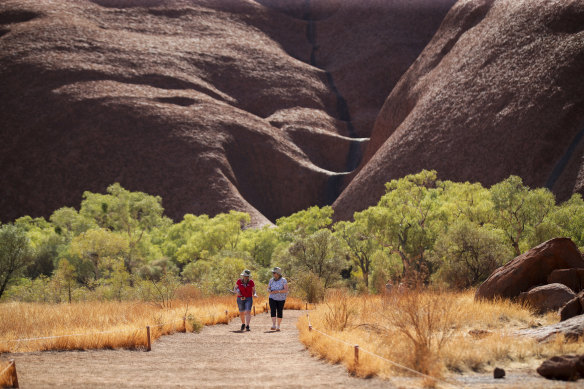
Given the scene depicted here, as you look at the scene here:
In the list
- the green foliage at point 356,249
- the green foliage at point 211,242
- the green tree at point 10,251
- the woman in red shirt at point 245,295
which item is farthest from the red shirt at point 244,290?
the green foliage at point 211,242

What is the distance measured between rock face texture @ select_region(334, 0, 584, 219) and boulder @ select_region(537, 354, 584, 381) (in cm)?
4023

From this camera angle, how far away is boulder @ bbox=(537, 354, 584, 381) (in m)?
6.88

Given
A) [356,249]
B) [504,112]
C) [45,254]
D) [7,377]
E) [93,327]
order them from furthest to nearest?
[504,112] → [45,254] → [356,249] → [93,327] → [7,377]

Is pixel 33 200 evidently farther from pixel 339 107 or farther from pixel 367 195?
pixel 339 107

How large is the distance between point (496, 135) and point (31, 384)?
53549 millimetres

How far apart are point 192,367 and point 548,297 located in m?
9.80

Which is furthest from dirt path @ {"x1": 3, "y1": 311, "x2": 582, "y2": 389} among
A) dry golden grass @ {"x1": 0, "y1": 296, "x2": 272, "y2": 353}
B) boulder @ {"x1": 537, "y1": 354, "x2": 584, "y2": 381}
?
dry golden grass @ {"x1": 0, "y1": 296, "x2": 272, "y2": 353}

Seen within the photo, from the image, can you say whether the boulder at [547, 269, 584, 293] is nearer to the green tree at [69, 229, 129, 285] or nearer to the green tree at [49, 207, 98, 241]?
the green tree at [69, 229, 129, 285]

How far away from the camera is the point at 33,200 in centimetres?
7538

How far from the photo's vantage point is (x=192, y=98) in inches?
3556

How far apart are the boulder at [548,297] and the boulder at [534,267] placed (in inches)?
52.0

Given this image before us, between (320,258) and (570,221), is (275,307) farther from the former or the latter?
(570,221)

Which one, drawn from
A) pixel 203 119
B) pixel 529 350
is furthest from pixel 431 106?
pixel 529 350

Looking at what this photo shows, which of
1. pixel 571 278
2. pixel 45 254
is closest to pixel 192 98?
pixel 45 254
